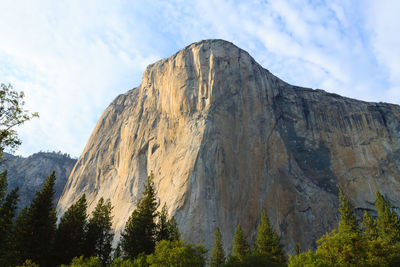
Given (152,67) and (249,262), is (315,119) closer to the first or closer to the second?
(152,67)

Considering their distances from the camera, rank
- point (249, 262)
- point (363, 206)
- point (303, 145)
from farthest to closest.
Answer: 1. point (303, 145)
2. point (363, 206)
3. point (249, 262)

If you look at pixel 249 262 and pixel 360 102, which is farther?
pixel 360 102

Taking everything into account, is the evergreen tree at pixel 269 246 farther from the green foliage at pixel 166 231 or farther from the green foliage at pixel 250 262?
the green foliage at pixel 166 231

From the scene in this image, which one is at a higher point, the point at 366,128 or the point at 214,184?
the point at 366,128

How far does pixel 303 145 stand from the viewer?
2281 inches

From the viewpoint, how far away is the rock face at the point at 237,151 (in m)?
41.9

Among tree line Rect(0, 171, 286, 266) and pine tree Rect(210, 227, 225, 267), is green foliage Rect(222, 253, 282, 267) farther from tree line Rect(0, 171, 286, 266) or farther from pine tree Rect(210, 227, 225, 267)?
pine tree Rect(210, 227, 225, 267)

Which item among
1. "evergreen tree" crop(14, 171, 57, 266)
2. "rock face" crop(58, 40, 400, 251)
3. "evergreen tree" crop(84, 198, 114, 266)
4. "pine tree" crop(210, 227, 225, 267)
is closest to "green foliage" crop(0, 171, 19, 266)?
"evergreen tree" crop(14, 171, 57, 266)

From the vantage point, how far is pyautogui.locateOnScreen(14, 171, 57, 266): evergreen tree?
2561 centimetres

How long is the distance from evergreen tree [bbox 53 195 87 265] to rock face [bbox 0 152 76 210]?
185 feet

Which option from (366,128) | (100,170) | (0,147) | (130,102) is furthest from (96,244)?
(366,128)

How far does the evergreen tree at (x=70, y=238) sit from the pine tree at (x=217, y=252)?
13896mm

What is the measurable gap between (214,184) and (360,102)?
41.4 m

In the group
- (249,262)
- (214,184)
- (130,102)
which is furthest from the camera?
(130,102)
